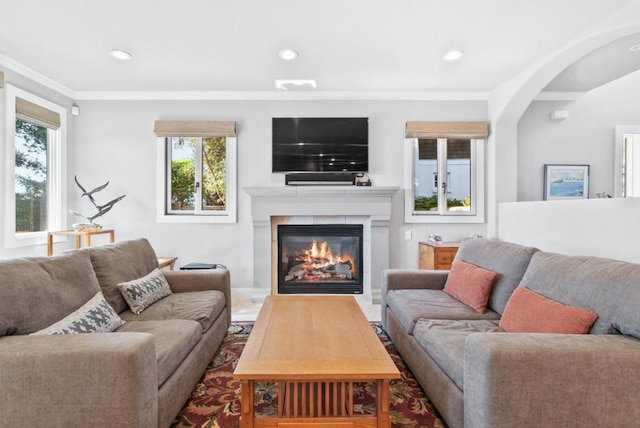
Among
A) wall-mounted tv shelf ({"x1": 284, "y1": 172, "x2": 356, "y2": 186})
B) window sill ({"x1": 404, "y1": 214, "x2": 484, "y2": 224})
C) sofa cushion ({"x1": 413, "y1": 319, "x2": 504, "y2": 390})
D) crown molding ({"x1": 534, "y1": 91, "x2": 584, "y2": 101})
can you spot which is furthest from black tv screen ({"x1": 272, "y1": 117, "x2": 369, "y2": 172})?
sofa cushion ({"x1": 413, "y1": 319, "x2": 504, "y2": 390})

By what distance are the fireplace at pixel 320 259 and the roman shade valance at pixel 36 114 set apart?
2755 mm

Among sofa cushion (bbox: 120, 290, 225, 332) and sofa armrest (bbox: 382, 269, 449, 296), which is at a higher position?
sofa armrest (bbox: 382, 269, 449, 296)

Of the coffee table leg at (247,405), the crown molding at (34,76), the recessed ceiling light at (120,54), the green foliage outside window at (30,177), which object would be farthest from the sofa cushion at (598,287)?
the crown molding at (34,76)

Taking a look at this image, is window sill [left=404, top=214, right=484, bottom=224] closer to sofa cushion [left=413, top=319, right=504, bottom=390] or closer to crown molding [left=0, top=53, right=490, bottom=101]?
crown molding [left=0, top=53, right=490, bottom=101]

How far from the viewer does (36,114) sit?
3510 mm

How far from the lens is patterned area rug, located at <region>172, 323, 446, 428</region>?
1.75 m

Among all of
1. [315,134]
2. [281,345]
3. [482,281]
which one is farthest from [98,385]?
[315,134]

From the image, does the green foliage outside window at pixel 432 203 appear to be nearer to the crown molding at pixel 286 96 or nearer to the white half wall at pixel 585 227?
the white half wall at pixel 585 227

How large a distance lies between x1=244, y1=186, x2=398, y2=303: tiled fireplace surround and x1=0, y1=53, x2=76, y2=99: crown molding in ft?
7.87

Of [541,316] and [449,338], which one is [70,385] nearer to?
[449,338]

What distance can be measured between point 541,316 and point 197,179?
3715 mm

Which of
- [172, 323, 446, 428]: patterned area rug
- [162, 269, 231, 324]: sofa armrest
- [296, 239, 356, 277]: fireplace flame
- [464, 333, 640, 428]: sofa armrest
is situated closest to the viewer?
[464, 333, 640, 428]: sofa armrest

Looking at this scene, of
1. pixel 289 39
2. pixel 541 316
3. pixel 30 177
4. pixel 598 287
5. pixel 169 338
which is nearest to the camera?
pixel 598 287

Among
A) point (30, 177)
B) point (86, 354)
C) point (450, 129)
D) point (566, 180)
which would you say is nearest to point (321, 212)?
point (450, 129)
